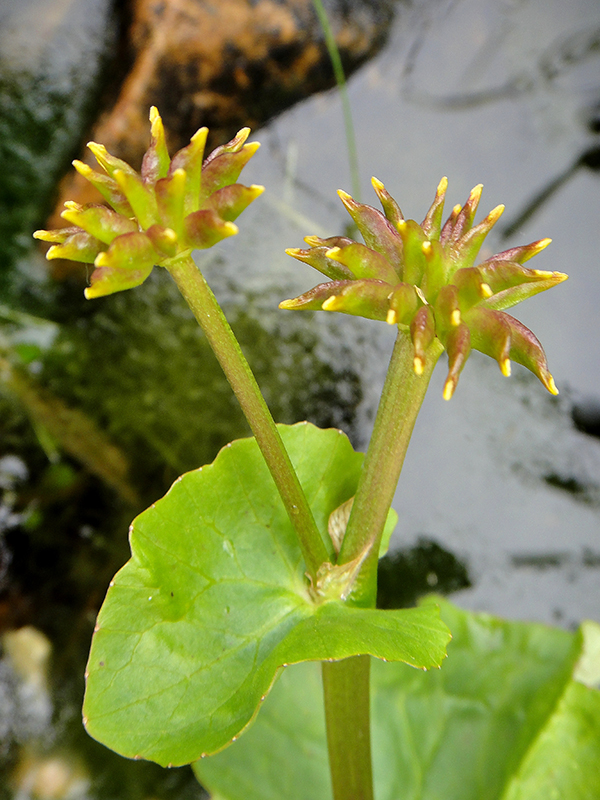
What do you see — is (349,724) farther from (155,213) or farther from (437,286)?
(155,213)

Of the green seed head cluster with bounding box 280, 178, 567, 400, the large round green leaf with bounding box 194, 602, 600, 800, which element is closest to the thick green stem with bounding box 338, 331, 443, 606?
the green seed head cluster with bounding box 280, 178, 567, 400

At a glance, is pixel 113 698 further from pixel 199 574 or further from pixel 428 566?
pixel 428 566

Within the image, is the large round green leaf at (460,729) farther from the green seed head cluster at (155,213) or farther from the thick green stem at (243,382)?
the green seed head cluster at (155,213)

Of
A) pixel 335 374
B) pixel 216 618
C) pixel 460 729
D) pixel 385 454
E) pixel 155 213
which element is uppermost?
pixel 155 213

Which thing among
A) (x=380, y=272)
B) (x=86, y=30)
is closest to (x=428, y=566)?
(x=380, y=272)

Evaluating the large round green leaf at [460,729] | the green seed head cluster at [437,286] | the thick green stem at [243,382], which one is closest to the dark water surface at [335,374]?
the large round green leaf at [460,729]

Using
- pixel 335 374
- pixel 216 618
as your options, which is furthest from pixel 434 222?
pixel 335 374

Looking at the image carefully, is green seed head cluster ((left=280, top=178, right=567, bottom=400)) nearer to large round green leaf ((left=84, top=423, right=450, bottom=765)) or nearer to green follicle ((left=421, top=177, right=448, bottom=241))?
green follicle ((left=421, top=177, right=448, bottom=241))
